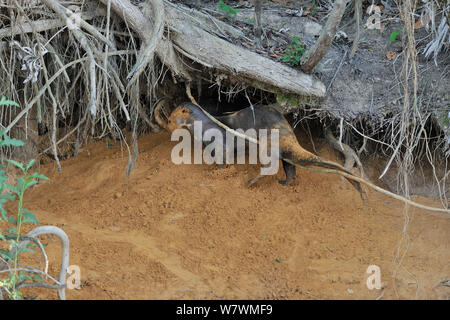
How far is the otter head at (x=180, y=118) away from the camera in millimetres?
5508

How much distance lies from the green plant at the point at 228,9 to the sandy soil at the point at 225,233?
5.08 ft

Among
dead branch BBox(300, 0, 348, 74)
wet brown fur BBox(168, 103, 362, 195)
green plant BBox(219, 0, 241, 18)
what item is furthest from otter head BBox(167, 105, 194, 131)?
dead branch BBox(300, 0, 348, 74)

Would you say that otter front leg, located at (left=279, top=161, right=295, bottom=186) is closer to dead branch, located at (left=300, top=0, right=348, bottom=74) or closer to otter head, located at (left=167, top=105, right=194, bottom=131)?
dead branch, located at (left=300, top=0, right=348, bottom=74)

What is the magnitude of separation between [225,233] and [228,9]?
226 centimetres

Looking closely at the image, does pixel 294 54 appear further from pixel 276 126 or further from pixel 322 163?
pixel 322 163

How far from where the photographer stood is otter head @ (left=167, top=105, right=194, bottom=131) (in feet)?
18.1

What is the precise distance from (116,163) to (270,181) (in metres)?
1.67

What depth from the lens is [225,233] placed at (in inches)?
179

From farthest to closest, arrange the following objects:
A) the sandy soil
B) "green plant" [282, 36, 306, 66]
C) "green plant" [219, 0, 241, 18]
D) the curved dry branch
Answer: "green plant" [219, 0, 241, 18] → "green plant" [282, 36, 306, 66] → the sandy soil → the curved dry branch

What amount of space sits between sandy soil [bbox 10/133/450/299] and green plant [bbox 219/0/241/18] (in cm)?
155

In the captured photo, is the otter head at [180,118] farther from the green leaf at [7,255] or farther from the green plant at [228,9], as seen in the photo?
the green leaf at [7,255]

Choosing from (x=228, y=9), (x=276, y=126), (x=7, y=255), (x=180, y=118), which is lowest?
(x=7, y=255)

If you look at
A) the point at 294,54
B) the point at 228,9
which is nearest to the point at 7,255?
the point at 294,54

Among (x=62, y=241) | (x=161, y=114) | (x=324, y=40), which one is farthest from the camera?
(x=161, y=114)
